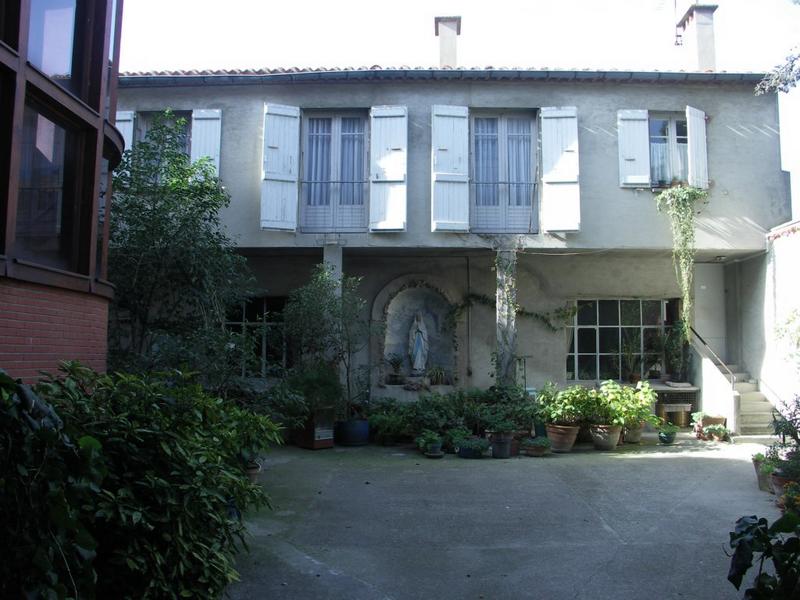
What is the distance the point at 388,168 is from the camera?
1154 centimetres

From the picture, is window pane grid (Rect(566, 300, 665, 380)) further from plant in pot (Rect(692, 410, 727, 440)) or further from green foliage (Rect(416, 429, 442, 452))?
green foliage (Rect(416, 429, 442, 452))

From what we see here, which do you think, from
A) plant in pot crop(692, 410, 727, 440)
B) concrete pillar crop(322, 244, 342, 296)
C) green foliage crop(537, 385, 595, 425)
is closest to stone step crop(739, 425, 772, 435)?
plant in pot crop(692, 410, 727, 440)

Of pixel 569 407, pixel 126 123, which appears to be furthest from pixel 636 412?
pixel 126 123

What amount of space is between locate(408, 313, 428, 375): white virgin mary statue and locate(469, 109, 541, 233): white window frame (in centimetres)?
232

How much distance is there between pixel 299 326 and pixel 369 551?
18.8 ft

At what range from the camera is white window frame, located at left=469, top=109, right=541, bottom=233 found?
11898 millimetres

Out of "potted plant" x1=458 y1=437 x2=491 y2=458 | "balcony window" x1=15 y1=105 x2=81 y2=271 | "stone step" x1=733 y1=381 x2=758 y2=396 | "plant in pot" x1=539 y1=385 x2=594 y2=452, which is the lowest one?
"potted plant" x1=458 y1=437 x2=491 y2=458

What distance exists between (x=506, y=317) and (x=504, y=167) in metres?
2.90

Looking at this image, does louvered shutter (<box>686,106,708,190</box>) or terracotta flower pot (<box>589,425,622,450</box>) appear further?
louvered shutter (<box>686,106,708,190</box>)

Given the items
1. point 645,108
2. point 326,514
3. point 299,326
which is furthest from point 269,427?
point 645,108

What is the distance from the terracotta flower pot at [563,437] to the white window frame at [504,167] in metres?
3.71

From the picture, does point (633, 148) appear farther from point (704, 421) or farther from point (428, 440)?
point (428, 440)

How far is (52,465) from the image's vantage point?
7.10 feet

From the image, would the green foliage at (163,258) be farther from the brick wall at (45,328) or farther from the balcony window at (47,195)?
the balcony window at (47,195)
